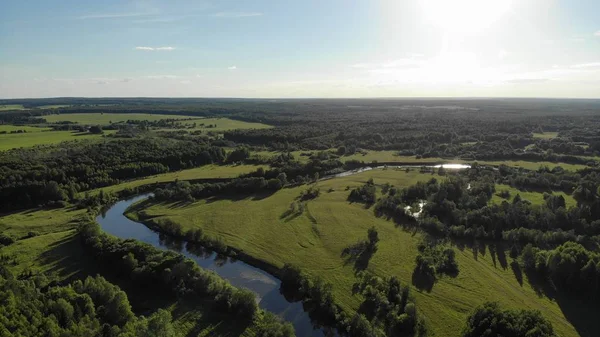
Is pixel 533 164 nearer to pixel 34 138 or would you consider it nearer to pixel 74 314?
pixel 74 314

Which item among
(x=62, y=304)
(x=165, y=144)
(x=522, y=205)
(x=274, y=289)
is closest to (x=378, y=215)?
(x=522, y=205)

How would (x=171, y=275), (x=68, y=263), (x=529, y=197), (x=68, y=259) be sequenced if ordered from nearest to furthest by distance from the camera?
(x=171, y=275) < (x=68, y=263) < (x=68, y=259) < (x=529, y=197)

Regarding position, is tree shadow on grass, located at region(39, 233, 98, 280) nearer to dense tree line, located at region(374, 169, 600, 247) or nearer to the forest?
the forest

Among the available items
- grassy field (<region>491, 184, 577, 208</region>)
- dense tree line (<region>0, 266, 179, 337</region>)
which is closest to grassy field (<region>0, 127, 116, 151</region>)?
dense tree line (<region>0, 266, 179, 337</region>)

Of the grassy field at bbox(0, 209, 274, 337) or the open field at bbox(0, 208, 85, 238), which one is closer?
the grassy field at bbox(0, 209, 274, 337)

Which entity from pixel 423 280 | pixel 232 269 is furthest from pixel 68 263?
pixel 423 280

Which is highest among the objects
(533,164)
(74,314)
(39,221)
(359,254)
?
(74,314)
